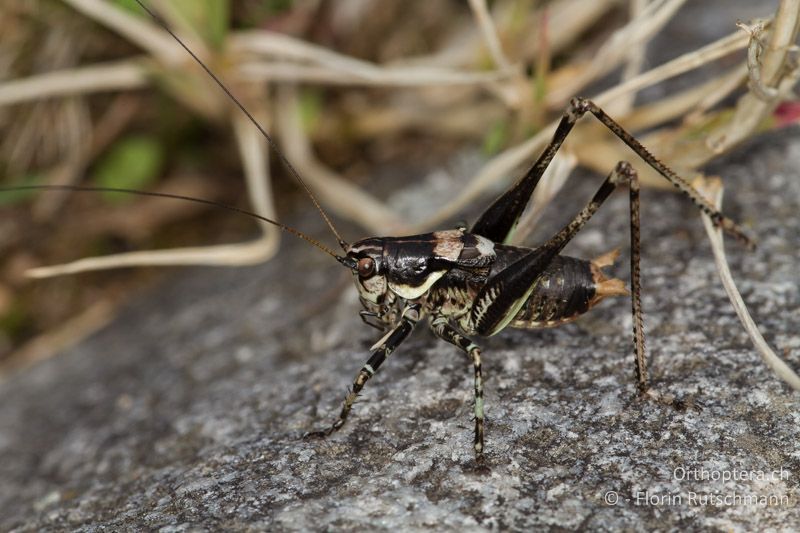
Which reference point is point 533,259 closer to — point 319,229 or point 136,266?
point 319,229

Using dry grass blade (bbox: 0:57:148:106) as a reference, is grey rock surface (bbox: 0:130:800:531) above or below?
below

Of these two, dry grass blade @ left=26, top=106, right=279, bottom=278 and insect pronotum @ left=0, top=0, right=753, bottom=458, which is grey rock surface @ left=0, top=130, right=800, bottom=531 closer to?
insect pronotum @ left=0, top=0, right=753, bottom=458

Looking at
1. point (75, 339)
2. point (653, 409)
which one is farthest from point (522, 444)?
point (75, 339)

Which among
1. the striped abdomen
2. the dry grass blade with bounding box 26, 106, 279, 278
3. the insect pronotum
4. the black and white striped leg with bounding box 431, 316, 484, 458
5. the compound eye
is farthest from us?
the dry grass blade with bounding box 26, 106, 279, 278

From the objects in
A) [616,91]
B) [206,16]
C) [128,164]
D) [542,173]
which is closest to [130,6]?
[206,16]

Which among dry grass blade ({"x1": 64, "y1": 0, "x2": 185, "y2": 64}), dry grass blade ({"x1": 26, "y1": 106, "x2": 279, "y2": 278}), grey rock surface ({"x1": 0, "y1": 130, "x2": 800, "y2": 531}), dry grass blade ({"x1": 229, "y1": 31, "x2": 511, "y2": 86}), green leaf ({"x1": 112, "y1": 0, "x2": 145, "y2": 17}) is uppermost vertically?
green leaf ({"x1": 112, "y1": 0, "x2": 145, "y2": 17})

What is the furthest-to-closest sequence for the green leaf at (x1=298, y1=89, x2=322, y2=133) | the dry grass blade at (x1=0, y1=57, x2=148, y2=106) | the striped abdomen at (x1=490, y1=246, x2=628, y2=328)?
the green leaf at (x1=298, y1=89, x2=322, y2=133), the dry grass blade at (x1=0, y1=57, x2=148, y2=106), the striped abdomen at (x1=490, y1=246, x2=628, y2=328)

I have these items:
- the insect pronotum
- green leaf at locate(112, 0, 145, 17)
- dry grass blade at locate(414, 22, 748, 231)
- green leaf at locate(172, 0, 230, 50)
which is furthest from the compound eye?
green leaf at locate(112, 0, 145, 17)

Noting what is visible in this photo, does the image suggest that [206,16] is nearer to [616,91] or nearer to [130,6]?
[130,6]
